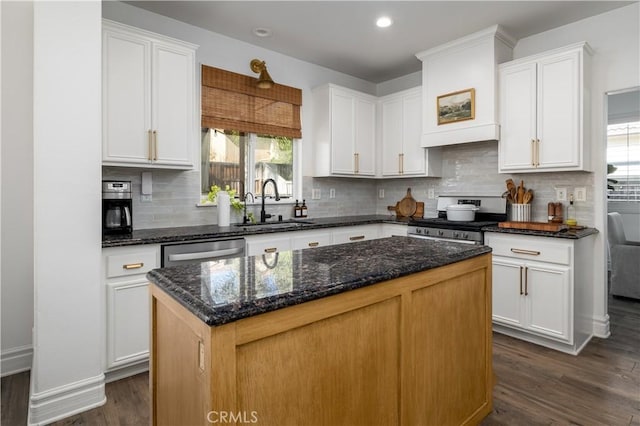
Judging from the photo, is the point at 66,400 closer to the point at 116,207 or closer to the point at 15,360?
the point at 15,360

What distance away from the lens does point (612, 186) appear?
5.82 metres

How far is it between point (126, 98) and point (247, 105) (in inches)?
49.1

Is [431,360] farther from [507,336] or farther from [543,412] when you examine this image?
[507,336]

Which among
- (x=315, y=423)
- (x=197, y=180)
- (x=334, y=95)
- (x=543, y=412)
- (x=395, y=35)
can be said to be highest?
(x=395, y=35)

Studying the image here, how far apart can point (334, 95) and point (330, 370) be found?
11.2 ft

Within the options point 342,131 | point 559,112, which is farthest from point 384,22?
point 559,112

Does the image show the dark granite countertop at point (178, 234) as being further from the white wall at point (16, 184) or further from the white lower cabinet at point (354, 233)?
the white wall at point (16, 184)

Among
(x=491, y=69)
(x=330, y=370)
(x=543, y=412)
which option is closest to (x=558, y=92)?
(x=491, y=69)

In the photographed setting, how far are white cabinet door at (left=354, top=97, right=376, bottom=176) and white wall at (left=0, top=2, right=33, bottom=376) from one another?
9.85 ft

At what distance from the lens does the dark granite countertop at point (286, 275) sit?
3.02 feet

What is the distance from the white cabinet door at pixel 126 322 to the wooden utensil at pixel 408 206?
307 centimetres

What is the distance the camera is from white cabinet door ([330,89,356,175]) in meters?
4.02

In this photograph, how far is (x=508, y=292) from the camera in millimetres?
3043

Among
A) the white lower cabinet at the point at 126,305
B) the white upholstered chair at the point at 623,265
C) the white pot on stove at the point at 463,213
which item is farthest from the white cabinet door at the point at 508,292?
the white lower cabinet at the point at 126,305
